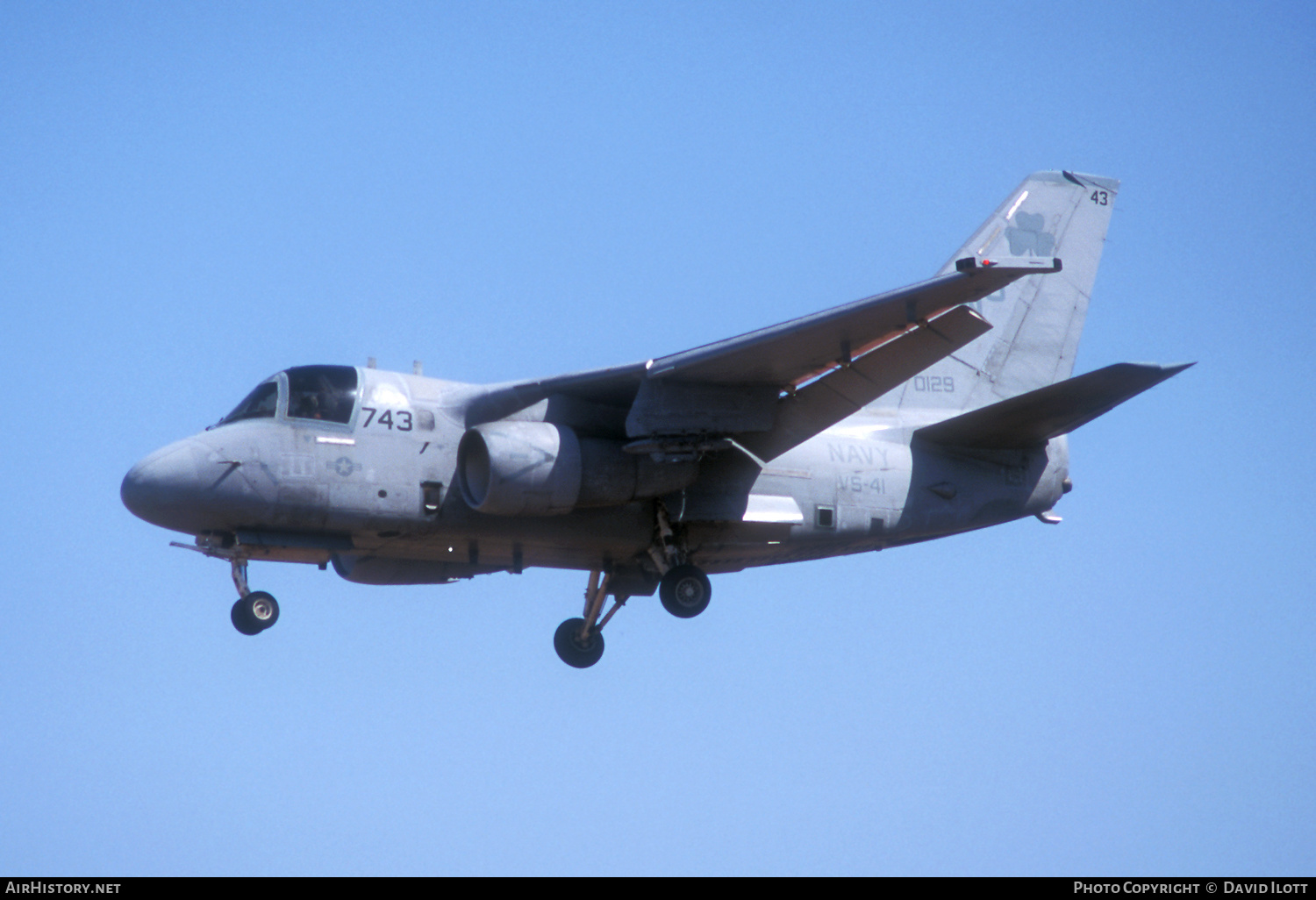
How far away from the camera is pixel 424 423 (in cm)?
1895

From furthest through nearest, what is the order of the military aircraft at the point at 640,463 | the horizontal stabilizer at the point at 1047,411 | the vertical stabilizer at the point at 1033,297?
the vertical stabilizer at the point at 1033,297 → the horizontal stabilizer at the point at 1047,411 → the military aircraft at the point at 640,463

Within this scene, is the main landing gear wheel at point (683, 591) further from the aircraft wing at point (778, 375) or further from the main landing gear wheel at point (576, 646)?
the main landing gear wheel at point (576, 646)

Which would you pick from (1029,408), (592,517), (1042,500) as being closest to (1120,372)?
(1029,408)

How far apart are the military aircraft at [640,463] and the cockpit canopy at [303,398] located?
0.07 ft

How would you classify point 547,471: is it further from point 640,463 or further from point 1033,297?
point 1033,297

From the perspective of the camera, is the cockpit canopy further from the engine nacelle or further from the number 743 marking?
the engine nacelle

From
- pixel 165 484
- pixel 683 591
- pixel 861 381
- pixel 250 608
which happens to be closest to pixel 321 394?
pixel 165 484

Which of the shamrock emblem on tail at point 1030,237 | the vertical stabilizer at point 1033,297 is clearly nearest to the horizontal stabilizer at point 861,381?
the vertical stabilizer at point 1033,297

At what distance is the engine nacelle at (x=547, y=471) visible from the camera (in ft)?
59.9

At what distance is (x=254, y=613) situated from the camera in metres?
18.7

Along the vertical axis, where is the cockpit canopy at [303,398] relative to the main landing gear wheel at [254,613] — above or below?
above

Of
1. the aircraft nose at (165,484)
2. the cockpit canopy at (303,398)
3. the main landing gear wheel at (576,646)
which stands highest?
the cockpit canopy at (303,398)
